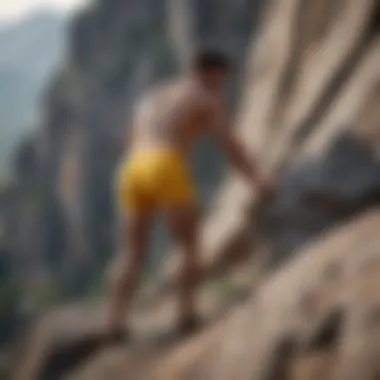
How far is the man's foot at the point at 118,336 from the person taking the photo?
3.96 ft

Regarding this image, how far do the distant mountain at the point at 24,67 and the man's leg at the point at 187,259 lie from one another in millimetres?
365

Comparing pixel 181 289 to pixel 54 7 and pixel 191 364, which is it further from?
pixel 54 7

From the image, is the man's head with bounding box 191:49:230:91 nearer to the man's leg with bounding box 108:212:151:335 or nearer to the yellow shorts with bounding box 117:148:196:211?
the yellow shorts with bounding box 117:148:196:211

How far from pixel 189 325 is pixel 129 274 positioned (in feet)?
0.39

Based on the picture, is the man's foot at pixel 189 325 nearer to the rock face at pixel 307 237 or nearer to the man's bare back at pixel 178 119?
the rock face at pixel 307 237

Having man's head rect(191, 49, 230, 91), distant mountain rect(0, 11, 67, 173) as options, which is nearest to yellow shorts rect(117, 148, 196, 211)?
man's head rect(191, 49, 230, 91)

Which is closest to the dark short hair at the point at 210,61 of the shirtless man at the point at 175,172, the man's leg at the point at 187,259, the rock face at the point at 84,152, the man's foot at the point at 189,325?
the shirtless man at the point at 175,172

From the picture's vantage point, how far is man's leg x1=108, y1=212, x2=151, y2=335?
1206 mm

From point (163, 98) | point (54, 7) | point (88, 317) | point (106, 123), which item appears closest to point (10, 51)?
point (54, 7)

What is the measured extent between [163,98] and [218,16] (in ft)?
2.11

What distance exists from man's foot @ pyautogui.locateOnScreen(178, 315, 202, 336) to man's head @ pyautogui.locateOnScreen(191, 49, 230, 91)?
343 millimetres

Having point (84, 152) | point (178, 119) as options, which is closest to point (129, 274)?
point (178, 119)

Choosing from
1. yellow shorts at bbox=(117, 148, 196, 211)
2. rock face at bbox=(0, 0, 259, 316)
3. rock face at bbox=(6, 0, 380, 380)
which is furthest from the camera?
rock face at bbox=(0, 0, 259, 316)

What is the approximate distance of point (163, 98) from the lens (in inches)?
48.8
